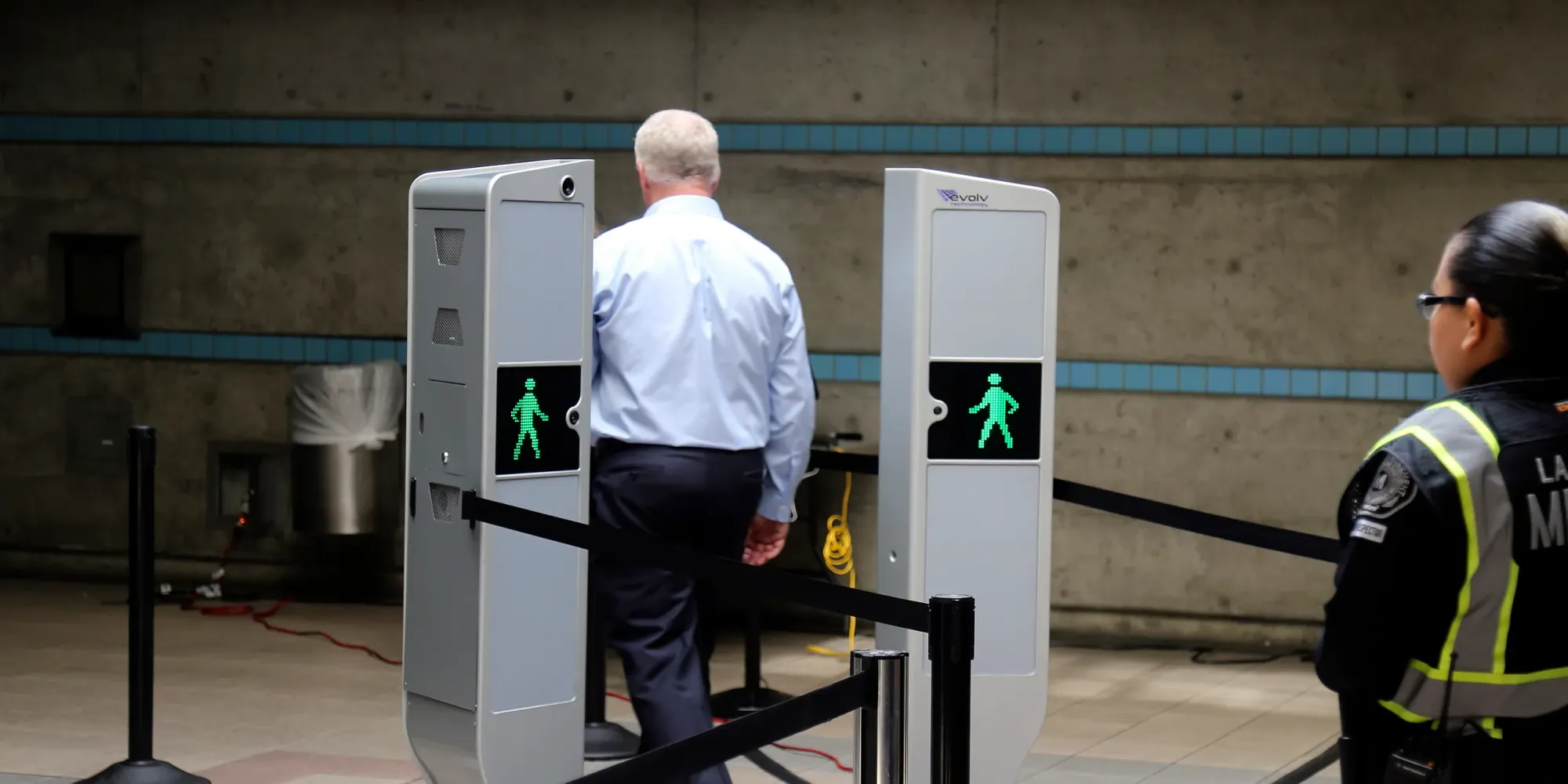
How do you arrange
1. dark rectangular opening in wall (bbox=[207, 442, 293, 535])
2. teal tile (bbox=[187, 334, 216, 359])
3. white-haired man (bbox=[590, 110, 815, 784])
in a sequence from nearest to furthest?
white-haired man (bbox=[590, 110, 815, 784]) → dark rectangular opening in wall (bbox=[207, 442, 293, 535]) → teal tile (bbox=[187, 334, 216, 359])

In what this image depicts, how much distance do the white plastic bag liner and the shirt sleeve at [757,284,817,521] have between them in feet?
13.9

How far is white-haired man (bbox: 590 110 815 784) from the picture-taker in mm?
4695

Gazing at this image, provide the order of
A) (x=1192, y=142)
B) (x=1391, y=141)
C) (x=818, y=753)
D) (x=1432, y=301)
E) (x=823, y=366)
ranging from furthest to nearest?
1. (x=823, y=366)
2. (x=1192, y=142)
3. (x=1391, y=141)
4. (x=818, y=753)
5. (x=1432, y=301)

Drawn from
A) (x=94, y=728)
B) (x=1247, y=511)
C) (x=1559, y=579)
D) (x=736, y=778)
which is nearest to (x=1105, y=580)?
(x=1247, y=511)

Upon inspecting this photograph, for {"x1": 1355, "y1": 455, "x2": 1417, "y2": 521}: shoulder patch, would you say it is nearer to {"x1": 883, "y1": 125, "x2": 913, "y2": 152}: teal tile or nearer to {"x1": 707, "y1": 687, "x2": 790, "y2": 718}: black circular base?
{"x1": 707, "y1": 687, "x2": 790, "y2": 718}: black circular base

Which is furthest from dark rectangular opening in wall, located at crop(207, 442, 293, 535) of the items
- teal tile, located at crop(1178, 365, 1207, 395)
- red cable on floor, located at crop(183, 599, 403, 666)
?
teal tile, located at crop(1178, 365, 1207, 395)

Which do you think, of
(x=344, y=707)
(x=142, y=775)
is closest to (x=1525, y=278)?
(x=142, y=775)

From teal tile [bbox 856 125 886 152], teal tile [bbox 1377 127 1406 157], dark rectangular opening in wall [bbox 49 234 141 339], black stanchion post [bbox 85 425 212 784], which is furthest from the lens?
dark rectangular opening in wall [bbox 49 234 141 339]

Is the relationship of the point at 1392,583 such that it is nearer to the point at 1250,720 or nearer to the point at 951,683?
the point at 951,683

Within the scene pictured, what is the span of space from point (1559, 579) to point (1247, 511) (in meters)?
5.84

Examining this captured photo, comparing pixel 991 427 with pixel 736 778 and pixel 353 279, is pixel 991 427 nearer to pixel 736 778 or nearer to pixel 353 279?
pixel 736 778

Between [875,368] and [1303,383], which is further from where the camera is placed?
[875,368]

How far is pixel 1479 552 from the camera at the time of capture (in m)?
2.54

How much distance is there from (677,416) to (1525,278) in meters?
2.45
